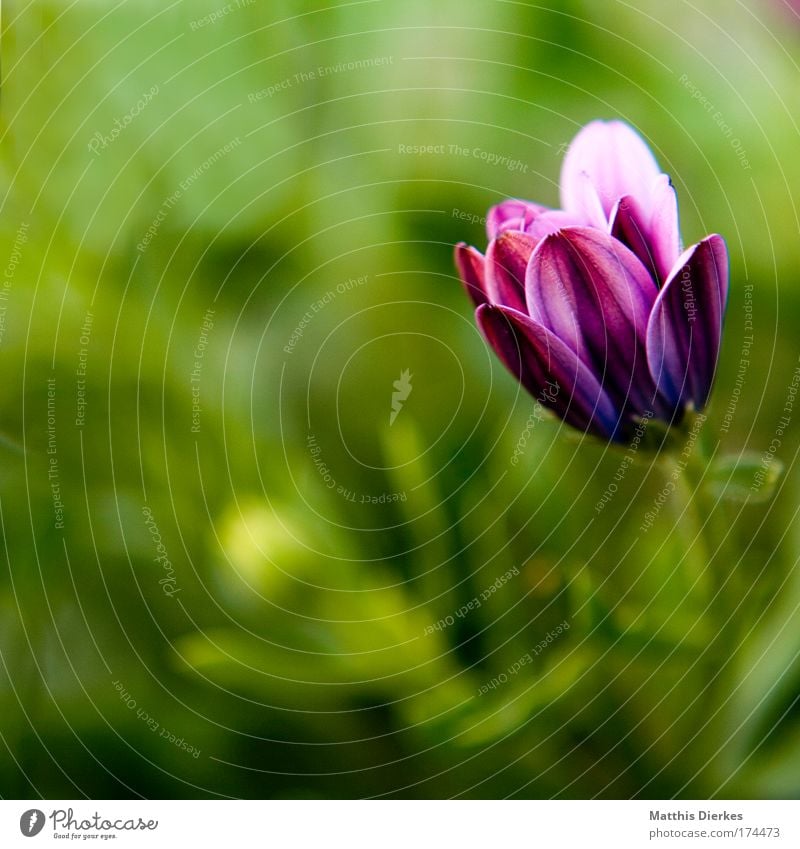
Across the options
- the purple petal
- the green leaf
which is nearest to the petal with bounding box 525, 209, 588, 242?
the purple petal

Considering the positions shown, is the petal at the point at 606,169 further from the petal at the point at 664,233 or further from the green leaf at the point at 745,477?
the green leaf at the point at 745,477

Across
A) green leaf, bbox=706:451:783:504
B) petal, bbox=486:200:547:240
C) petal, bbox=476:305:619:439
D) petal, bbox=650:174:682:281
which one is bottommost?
green leaf, bbox=706:451:783:504

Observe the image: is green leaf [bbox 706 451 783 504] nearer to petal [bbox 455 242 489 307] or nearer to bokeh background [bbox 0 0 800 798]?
bokeh background [bbox 0 0 800 798]

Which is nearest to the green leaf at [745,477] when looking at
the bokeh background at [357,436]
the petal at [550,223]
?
the bokeh background at [357,436]

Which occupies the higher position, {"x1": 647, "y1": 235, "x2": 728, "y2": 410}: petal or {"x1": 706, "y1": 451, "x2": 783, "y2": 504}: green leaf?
{"x1": 647, "y1": 235, "x2": 728, "y2": 410}: petal
